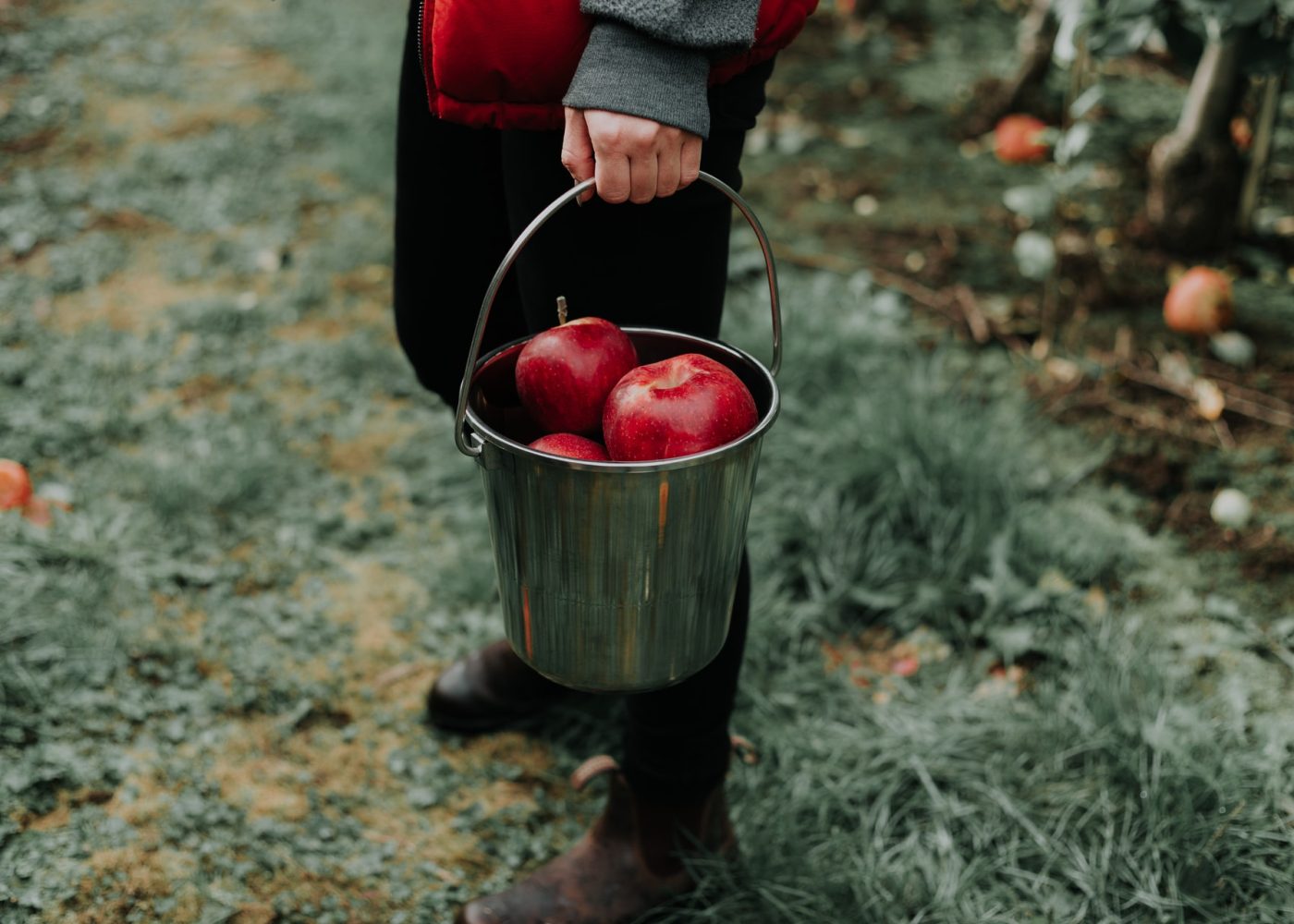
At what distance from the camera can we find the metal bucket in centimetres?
111

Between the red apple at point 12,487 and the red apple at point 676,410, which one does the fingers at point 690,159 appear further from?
the red apple at point 12,487

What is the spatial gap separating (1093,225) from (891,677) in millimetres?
2043

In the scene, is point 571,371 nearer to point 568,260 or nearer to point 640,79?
point 568,260

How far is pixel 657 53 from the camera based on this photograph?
3.57ft

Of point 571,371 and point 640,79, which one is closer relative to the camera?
point 640,79

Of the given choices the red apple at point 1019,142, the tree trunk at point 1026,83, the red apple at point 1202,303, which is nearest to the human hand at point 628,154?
the red apple at point 1202,303

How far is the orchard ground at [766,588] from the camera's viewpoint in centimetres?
170

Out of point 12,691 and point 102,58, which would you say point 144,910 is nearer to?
point 12,691

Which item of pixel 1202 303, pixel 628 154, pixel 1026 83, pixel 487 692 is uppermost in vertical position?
pixel 628 154

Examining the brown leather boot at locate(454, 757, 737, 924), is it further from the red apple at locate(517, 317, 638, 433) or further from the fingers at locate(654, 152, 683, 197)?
the fingers at locate(654, 152, 683, 197)

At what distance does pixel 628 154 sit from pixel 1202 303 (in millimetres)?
2243

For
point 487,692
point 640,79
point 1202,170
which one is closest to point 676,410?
point 640,79

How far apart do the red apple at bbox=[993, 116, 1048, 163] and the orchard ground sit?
0.34ft

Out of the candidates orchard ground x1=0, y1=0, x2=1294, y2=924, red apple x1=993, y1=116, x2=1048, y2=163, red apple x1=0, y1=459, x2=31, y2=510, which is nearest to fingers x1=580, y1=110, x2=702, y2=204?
orchard ground x1=0, y1=0, x2=1294, y2=924
